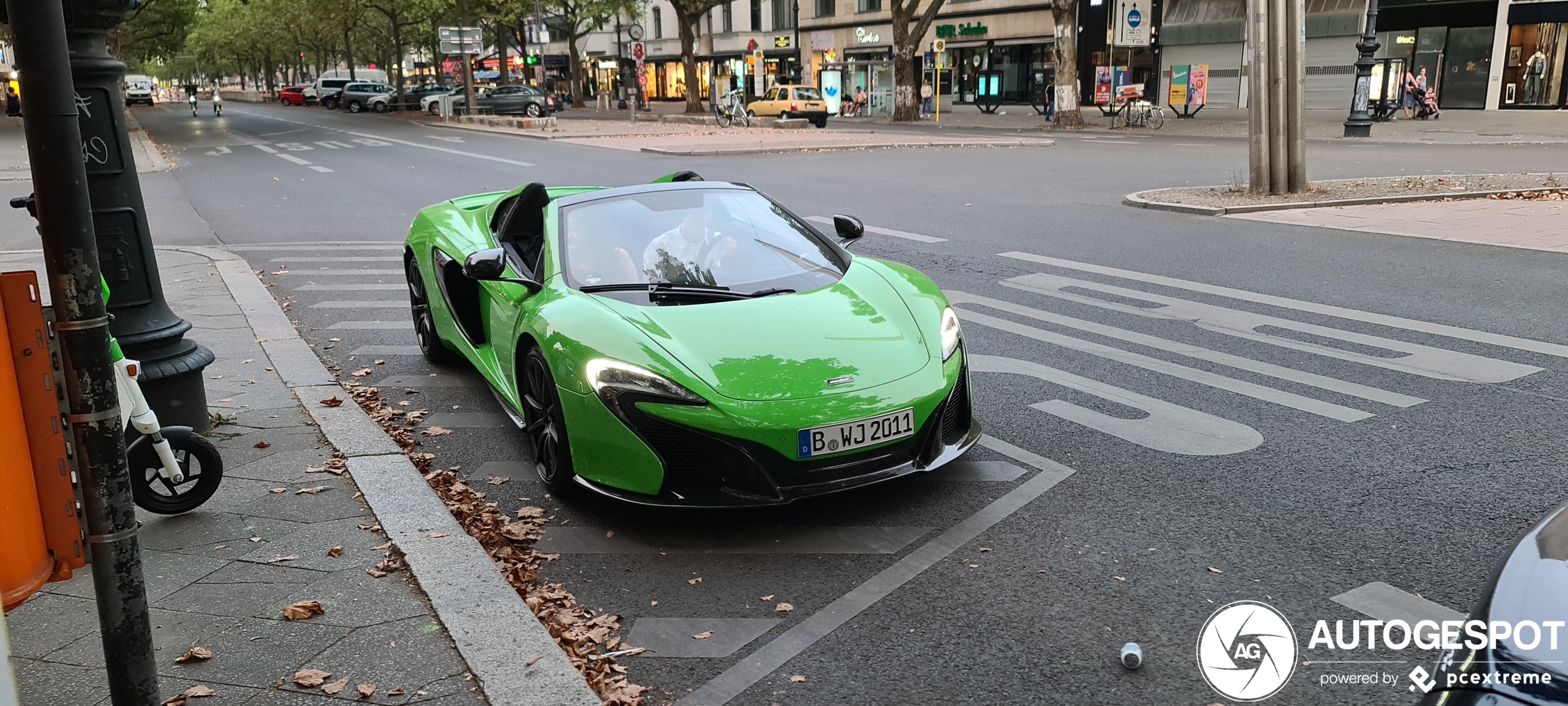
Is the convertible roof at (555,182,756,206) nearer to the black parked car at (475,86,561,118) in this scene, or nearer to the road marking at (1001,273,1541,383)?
the road marking at (1001,273,1541,383)

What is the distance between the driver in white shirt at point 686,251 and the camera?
17.0 feet

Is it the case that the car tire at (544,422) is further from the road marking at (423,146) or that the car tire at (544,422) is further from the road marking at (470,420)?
the road marking at (423,146)

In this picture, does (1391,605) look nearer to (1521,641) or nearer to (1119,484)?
(1119,484)

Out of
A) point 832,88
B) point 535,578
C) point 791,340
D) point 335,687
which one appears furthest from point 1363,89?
point 335,687

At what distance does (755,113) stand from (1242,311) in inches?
1462

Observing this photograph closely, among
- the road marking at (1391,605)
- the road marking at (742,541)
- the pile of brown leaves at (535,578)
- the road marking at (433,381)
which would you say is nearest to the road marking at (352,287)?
the road marking at (433,381)

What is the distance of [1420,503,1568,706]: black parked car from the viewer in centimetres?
189

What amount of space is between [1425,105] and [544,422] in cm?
3524

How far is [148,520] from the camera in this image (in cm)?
459

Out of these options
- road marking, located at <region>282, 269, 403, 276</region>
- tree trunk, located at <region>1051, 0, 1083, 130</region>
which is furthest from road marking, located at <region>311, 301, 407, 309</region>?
tree trunk, located at <region>1051, 0, 1083, 130</region>

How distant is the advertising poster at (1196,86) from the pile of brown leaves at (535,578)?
3520cm

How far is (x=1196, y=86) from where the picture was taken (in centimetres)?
3653

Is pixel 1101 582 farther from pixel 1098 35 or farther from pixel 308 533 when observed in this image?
pixel 1098 35

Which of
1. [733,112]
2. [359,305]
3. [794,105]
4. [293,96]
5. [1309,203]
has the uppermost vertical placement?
[293,96]
